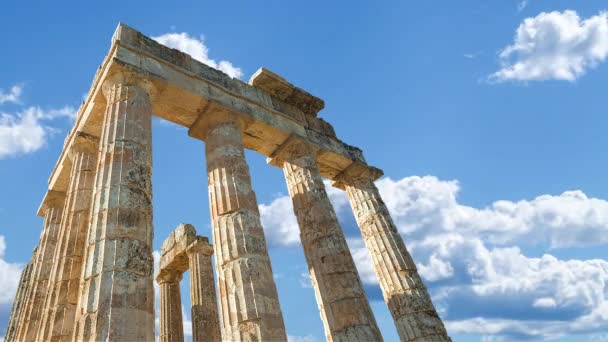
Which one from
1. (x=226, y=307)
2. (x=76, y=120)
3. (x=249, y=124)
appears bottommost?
(x=226, y=307)

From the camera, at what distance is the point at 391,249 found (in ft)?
50.7

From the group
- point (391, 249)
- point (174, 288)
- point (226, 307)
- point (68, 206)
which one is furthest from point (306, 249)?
point (174, 288)

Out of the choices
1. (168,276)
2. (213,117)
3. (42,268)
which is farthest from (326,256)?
(168,276)

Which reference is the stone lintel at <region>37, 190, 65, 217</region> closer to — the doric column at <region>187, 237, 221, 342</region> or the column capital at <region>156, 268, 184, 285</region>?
the doric column at <region>187, 237, 221, 342</region>

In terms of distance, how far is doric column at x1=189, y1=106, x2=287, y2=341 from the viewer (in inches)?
360

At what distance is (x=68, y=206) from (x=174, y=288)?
8836mm

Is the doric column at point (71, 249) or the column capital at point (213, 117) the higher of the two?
the column capital at point (213, 117)

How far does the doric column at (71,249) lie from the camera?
10375 mm

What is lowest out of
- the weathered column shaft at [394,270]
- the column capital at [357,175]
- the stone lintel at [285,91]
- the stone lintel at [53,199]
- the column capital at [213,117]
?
the weathered column shaft at [394,270]

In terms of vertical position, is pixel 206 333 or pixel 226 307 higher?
pixel 206 333

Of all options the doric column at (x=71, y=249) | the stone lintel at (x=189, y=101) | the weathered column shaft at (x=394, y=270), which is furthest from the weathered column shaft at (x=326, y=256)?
the doric column at (x=71, y=249)

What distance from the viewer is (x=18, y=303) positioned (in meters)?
14.8

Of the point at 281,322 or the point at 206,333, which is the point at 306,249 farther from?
the point at 206,333

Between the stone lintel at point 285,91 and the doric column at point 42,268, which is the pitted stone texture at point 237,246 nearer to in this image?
the stone lintel at point 285,91
